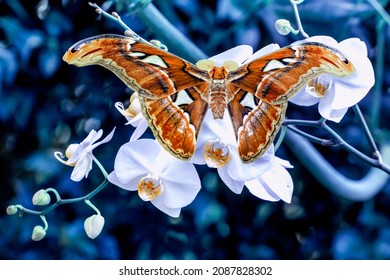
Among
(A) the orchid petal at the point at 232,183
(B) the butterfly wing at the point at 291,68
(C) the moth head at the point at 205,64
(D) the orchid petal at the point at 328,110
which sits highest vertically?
(C) the moth head at the point at 205,64

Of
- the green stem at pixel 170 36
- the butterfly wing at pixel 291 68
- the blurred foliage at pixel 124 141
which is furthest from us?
the blurred foliage at pixel 124 141

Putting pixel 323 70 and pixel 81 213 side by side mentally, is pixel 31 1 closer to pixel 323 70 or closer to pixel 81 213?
pixel 81 213

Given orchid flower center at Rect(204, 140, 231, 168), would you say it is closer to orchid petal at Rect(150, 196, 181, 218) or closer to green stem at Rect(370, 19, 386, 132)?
orchid petal at Rect(150, 196, 181, 218)

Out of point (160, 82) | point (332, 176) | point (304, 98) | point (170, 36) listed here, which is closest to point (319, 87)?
point (304, 98)

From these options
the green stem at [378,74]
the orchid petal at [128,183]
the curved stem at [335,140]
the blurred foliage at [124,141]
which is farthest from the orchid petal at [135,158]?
the green stem at [378,74]

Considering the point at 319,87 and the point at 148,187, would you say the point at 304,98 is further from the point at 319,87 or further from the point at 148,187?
the point at 148,187

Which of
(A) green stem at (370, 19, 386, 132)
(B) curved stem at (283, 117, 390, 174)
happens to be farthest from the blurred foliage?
(B) curved stem at (283, 117, 390, 174)

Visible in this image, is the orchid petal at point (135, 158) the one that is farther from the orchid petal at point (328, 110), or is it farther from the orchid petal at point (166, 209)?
the orchid petal at point (328, 110)
